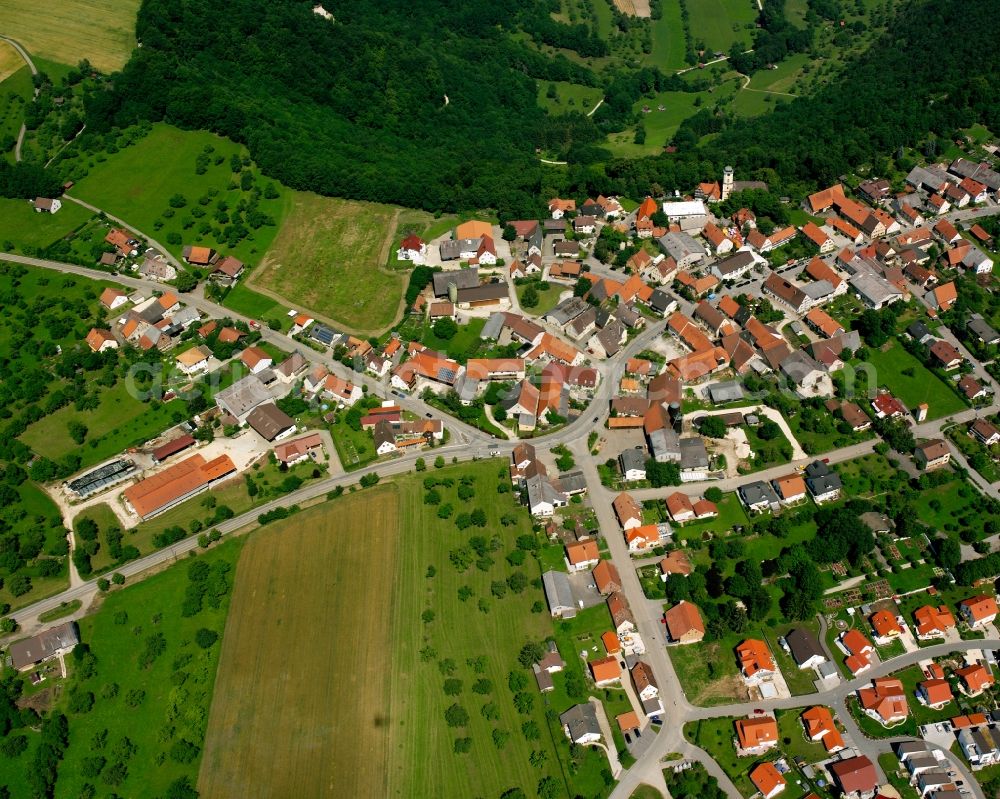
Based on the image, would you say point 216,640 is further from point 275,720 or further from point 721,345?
point 721,345

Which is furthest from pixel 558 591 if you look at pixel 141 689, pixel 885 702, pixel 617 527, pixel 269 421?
pixel 269 421

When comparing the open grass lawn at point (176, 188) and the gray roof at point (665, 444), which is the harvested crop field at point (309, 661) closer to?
the gray roof at point (665, 444)

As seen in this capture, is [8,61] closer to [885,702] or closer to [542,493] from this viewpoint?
[542,493]

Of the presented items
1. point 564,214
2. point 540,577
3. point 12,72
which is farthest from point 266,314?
point 12,72

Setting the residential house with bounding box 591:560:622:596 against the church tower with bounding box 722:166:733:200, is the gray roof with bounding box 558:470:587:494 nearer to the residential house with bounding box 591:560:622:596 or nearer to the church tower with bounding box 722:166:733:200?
the residential house with bounding box 591:560:622:596

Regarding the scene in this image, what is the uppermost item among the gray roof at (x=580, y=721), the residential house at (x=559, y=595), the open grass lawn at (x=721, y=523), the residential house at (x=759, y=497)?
the residential house at (x=759, y=497)

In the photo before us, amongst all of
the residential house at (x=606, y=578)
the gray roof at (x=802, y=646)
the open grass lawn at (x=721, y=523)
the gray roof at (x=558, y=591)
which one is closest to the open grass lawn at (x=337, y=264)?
the gray roof at (x=558, y=591)

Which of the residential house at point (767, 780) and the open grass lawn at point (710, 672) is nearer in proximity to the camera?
the residential house at point (767, 780)
